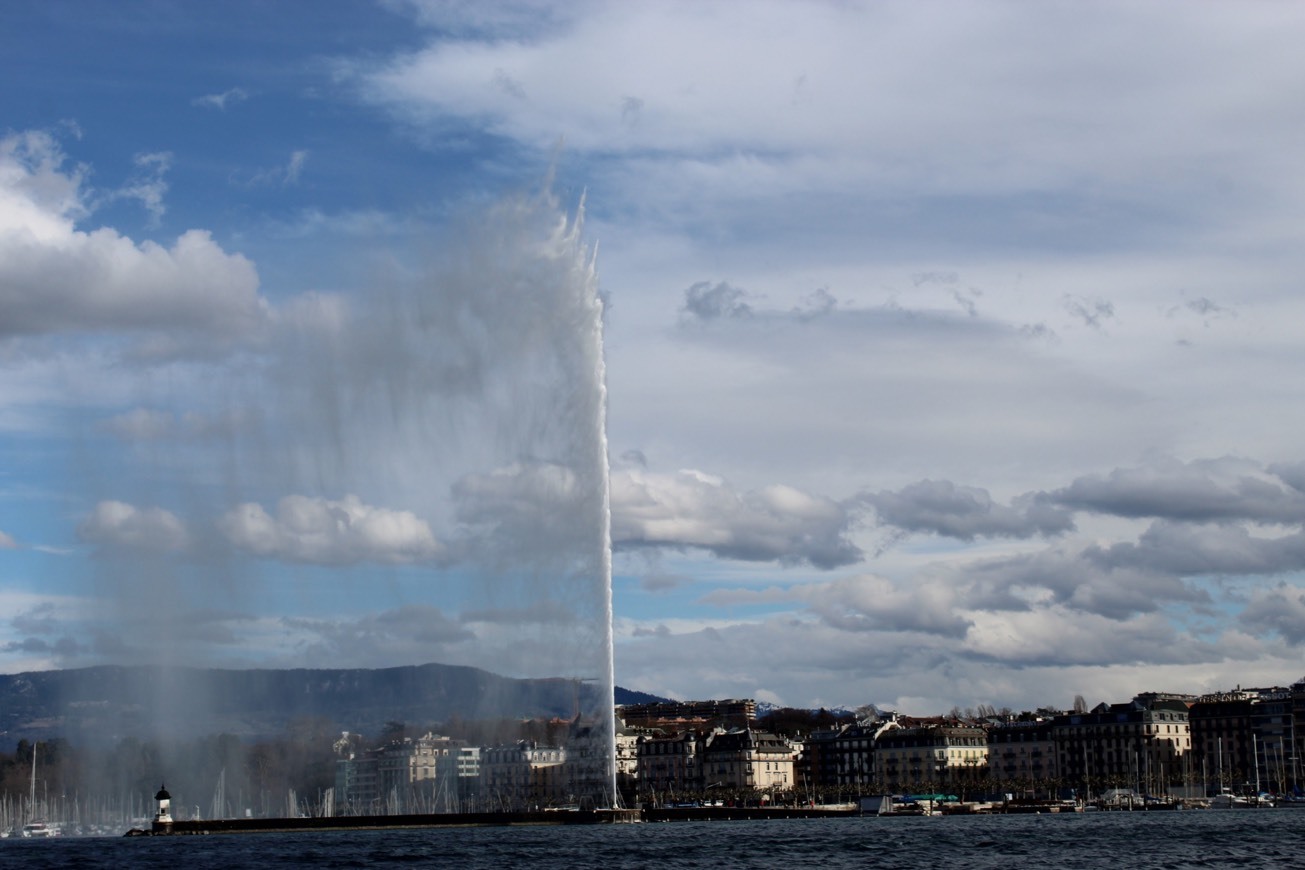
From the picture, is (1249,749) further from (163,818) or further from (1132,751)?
(163,818)

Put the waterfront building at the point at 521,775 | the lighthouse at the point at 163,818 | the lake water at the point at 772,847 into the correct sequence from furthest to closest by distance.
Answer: the waterfront building at the point at 521,775, the lighthouse at the point at 163,818, the lake water at the point at 772,847

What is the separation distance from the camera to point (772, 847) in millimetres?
90688

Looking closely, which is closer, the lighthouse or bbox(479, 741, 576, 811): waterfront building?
the lighthouse

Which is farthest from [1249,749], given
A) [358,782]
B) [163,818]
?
[163,818]

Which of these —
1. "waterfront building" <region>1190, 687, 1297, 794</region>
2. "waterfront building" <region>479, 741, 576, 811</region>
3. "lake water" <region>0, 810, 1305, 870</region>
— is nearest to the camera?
"lake water" <region>0, 810, 1305, 870</region>

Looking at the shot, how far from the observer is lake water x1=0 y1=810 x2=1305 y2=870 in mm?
76625

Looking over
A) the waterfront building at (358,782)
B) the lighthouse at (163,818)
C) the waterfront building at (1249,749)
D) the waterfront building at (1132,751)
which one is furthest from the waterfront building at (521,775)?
the waterfront building at (1249,749)

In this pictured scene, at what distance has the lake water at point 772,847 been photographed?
251ft

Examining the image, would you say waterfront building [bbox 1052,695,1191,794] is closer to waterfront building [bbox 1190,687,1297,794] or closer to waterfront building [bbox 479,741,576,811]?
waterfront building [bbox 1190,687,1297,794]

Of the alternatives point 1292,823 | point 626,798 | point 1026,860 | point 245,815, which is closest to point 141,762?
point 245,815

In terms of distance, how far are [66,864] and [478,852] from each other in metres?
24.5

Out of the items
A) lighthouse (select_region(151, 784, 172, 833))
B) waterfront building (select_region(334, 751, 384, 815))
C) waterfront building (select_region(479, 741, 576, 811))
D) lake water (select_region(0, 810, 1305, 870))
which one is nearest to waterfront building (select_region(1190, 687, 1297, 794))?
lake water (select_region(0, 810, 1305, 870))

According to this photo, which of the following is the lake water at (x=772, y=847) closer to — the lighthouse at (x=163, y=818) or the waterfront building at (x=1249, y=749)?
the lighthouse at (x=163, y=818)

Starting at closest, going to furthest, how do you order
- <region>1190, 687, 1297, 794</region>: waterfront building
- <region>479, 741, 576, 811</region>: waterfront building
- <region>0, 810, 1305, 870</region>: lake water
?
<region>0, 810, 1305, 870</region>: lake water < <region>479, 741, 576, 811</region>: waterfront building < <region>1190, 687, 1297, 794</region>: waterfront building
